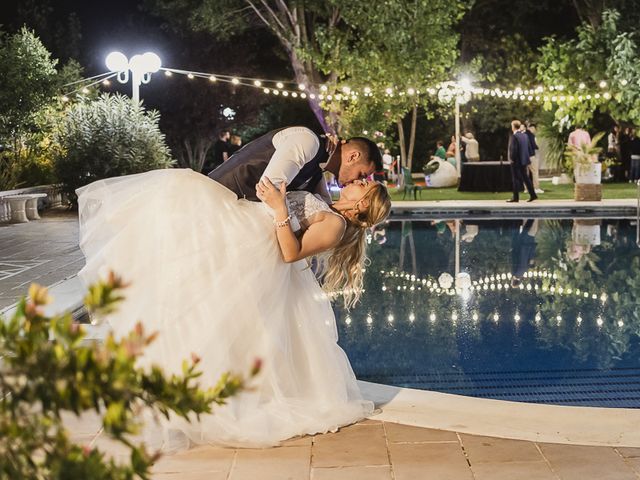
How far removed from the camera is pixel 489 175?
1991 cm

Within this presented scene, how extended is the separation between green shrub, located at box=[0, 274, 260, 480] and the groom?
2350 mm

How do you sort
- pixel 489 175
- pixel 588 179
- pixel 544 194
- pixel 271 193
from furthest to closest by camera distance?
pixel 489 175, pixel 544 194, pixel 588 179, pixel 271 193

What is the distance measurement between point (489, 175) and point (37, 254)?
39.7ft

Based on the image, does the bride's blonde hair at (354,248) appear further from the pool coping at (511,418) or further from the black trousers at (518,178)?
the black trousers at (518,178)

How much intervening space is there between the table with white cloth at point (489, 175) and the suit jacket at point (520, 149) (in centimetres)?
245

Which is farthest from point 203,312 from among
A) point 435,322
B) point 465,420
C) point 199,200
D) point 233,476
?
point 435,322

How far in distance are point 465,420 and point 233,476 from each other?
1216 millimetres

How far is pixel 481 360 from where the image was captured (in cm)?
627

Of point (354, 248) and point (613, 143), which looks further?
point (613, 143)

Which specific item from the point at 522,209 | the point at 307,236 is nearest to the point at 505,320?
the point at 307,236

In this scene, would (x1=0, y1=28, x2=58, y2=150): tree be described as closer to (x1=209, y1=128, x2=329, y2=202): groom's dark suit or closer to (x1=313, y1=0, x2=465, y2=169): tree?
(x1=313, y1=0, x2=465, y2=169): tree

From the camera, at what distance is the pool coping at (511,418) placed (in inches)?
156

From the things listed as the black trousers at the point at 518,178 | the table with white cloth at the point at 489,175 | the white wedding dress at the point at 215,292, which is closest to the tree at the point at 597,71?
the table with white cloth at the point at 489,175

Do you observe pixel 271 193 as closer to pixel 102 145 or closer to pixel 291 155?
pixel 291 155
